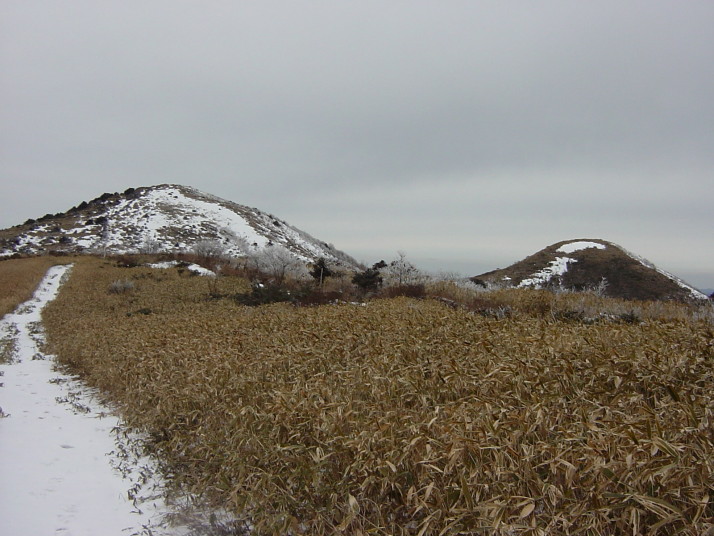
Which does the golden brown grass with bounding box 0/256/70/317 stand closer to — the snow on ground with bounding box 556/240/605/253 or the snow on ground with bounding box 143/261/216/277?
the snow on ground with bounding box 143/261/216/277

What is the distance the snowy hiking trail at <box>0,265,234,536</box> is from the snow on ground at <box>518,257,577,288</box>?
25051 mm

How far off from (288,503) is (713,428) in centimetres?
321

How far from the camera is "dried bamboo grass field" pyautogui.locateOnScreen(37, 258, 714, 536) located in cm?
240

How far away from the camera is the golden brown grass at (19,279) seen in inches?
741

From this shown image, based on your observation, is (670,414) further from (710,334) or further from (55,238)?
(55,238)

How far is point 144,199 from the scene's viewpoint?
70062 mm

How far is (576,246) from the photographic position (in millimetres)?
34562

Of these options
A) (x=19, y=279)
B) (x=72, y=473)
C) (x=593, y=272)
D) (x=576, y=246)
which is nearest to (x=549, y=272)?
(x=593, y=272)


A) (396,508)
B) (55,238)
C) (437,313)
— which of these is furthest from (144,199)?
(396,508)

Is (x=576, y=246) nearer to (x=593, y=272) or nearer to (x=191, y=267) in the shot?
(x=593, y=272)

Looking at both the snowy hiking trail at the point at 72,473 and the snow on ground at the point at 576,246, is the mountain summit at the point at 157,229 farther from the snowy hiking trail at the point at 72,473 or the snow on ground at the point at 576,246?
the snowy hiking trail at the point at 72,473

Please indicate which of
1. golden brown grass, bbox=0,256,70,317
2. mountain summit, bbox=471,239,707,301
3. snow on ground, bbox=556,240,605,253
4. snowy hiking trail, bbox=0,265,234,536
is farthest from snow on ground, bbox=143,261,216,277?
snow on ground, bbox=556,240,605,253

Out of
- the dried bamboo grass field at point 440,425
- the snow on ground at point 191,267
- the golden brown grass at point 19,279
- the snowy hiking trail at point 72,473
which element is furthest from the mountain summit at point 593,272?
the golden brown grass at point 19,279

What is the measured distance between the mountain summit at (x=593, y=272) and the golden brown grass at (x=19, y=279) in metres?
24.2
